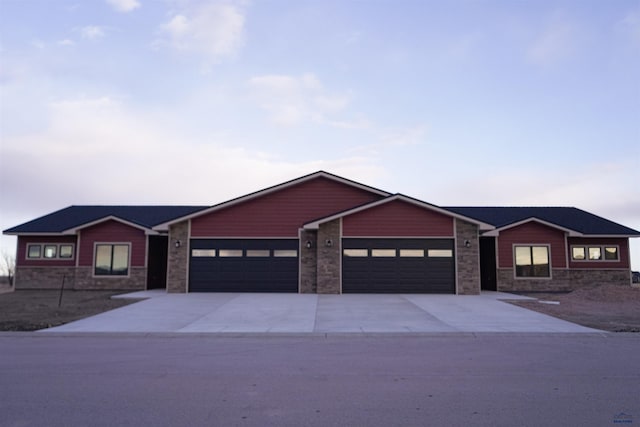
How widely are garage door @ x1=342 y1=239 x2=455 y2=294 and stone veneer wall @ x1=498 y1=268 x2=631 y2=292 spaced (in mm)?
4472

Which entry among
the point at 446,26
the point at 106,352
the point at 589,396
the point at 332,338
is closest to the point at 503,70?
the point at 446,26

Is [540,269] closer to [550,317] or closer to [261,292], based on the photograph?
[550,317]

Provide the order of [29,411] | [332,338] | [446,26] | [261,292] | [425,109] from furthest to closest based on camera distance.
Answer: [261,292] → [425,109] → [446,26] → [332,338] → [29,411]

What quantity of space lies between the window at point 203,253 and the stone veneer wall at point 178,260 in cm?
32

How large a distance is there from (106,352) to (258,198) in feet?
47.7

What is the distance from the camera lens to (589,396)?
6203mm

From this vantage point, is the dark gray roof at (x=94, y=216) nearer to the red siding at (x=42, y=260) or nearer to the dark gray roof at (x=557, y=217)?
the red siding at (x=42, y=260)

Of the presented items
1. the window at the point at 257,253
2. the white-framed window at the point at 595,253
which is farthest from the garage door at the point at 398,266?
the white-framed window at the point at 595,253

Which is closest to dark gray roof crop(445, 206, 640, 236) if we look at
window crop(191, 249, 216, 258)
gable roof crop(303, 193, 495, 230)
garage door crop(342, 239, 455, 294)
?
gable roof crop(303, 193, 495, 230)

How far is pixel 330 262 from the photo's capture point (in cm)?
2184

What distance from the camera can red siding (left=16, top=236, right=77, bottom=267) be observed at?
25.8m

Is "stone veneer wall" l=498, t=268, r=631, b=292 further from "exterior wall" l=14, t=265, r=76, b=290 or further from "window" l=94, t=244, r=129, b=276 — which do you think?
"exterior wall" l=14, t=265, r=76, b=290

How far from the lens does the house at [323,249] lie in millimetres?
21812

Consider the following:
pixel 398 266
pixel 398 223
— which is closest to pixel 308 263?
pixel 398 266
